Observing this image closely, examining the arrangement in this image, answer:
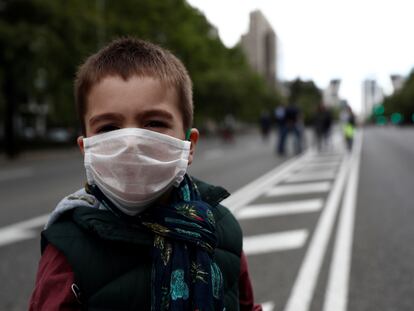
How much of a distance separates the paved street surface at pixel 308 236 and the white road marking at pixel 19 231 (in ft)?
0.04

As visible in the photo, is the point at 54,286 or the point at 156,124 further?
the point at 156,124

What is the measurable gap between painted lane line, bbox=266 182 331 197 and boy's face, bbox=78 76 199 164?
25.2 ft

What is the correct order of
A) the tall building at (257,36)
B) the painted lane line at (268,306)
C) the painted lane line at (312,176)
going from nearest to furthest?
the painted lane line at (268,306), the tall building at (257,36), the painted lane line at (312,176)

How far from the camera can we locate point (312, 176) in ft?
38.9

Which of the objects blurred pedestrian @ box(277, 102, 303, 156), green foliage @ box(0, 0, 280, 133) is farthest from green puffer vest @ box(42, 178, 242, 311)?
blurred pedestrian @ box(277, 102, 303, 156)

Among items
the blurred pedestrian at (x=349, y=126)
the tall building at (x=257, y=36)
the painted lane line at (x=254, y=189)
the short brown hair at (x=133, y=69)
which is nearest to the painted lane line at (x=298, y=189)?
the painted lane line at (x=254, y=189)

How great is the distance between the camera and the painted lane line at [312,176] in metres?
11.3

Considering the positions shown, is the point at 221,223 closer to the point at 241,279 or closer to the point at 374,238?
the point at 241,279

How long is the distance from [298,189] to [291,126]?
8746 millimetres

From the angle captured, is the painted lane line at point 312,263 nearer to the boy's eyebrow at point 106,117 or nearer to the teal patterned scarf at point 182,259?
the teal patterned scarf at point 182,259

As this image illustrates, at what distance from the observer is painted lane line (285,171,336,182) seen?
11.3m

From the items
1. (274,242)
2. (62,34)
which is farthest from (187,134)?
(62,34)

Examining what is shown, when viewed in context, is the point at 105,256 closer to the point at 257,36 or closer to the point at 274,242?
the point at 274,242

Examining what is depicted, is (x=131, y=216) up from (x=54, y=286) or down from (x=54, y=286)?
up
